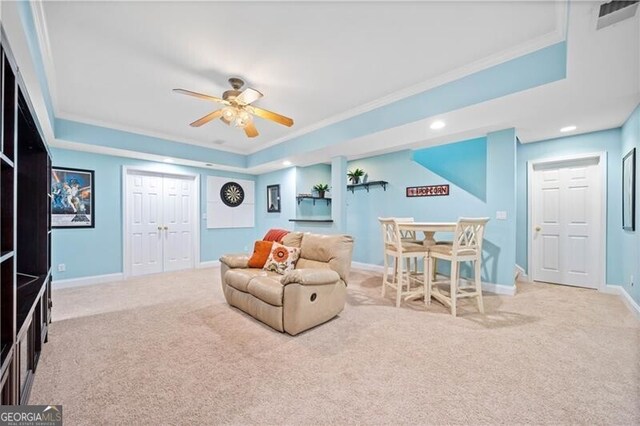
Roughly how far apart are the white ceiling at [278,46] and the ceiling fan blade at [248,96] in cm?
A: 28

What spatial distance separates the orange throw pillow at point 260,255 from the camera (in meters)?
3.34

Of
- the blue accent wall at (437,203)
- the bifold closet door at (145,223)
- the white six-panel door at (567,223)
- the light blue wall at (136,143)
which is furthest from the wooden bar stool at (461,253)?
the bifold closet door at (145,223)

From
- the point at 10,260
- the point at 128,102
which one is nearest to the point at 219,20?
the point at 10,260

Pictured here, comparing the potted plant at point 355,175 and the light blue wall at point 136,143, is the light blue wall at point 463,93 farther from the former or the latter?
the light blue wall at point 136,143

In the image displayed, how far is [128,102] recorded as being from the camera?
3.47 m

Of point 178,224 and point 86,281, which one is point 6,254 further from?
point 178,224

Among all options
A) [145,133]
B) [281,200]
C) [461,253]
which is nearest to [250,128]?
[145,133]

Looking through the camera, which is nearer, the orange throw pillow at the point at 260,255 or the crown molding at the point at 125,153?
the orange throw pillow at the point at 260,255

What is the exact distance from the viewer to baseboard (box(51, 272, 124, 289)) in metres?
4.16

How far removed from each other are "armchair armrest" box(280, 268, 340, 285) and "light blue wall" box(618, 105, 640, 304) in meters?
3.24

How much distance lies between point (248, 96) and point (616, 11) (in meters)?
2.59

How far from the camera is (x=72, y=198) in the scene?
429 cm

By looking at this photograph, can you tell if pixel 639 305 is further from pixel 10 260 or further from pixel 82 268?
pixel 82 268

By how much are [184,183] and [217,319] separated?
3.70 m
